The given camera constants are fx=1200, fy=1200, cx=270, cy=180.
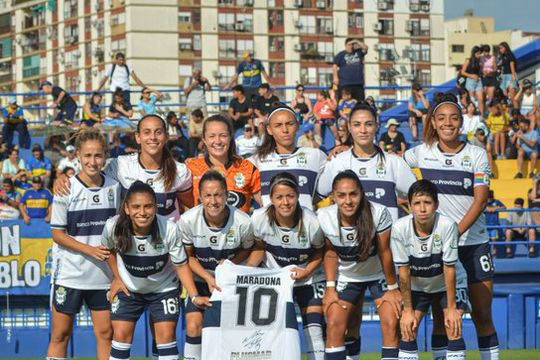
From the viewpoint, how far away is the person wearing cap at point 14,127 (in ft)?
84.1

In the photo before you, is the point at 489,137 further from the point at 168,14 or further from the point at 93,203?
Result: the point at 168,14

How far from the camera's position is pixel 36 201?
62.7ft

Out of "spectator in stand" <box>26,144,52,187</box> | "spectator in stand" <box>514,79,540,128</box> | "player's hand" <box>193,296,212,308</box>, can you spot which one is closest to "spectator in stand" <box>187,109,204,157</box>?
"spectator in stand" <box>26,144,52,187</box>

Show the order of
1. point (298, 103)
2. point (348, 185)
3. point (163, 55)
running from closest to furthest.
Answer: point (348, 185) < point (298, 103) < point (163, 55)

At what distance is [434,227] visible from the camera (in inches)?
403

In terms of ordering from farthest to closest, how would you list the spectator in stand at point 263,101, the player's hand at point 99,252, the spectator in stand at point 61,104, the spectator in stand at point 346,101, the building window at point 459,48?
the building window at point 459,48 → the spectator in stand at point 61,104 → the spectator in stand at point 346,101 → the spectator in stand at point 263,101 → the player's hand at point 99,252

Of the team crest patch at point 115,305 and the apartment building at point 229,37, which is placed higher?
the apartment building at point 229,37

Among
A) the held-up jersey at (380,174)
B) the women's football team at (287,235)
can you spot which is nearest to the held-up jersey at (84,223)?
the women's football team at (287,235)

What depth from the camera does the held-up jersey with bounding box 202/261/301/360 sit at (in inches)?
396

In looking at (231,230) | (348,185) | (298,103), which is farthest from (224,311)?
(298,103)

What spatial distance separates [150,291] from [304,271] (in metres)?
1.34

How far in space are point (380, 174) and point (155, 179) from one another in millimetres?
2005

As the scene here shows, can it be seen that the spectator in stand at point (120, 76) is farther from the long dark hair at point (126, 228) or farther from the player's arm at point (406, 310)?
the player's arm at point (406, 310)

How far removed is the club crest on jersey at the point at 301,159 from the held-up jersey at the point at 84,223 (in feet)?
5.42
